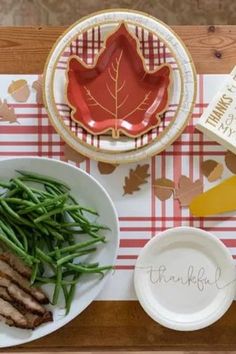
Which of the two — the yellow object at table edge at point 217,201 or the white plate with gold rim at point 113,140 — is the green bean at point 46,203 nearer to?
the white plate with gold rim at point 113,140

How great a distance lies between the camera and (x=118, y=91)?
1.28 metres

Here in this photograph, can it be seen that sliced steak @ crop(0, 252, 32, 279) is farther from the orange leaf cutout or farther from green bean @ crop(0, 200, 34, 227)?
the orange leaf cutout

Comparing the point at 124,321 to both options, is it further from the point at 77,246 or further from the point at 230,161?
the point at 230,161

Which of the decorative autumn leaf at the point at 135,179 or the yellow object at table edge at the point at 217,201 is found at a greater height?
the decorative autumn leaf at the point at 135,179

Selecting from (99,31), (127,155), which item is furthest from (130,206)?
(99,31)

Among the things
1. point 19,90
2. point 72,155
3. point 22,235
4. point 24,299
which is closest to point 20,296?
point 24,299

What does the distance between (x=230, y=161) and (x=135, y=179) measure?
194mm

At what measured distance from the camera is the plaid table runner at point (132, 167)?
4.27ft

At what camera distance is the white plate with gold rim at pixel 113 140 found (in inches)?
49.5

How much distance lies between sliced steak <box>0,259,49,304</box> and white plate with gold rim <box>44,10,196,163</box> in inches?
10.4

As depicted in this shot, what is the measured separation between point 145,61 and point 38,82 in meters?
0.22

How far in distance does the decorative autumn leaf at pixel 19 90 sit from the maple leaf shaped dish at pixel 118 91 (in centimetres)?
10

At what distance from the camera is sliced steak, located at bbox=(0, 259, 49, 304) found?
1256 millimetres

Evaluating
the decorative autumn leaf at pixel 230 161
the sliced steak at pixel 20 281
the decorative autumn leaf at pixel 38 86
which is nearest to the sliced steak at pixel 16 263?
the sliced steak at pixel 20 281
